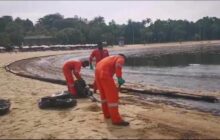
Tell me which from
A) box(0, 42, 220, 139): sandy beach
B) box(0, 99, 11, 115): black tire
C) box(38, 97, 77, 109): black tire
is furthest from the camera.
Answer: box(38, 97, 77, 109): black tire

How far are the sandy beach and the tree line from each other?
73336 millimetres

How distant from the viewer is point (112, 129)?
321 inches

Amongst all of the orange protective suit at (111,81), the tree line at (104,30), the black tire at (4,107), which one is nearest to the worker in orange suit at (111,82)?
the orange protective suit at (111,81)

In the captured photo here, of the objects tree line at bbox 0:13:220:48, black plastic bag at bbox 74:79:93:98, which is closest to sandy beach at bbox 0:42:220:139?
black plastic bag at bbox 74:79:93:98

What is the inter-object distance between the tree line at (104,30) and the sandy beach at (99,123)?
7334cm

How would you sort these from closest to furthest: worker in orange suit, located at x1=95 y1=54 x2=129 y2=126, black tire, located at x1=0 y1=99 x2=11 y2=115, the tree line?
worker in orange suit, located at x1=95 y1=54 x2=129 y2=126
black tire, located at x1=0 y1=99 x2=11 y2=115
the tree line

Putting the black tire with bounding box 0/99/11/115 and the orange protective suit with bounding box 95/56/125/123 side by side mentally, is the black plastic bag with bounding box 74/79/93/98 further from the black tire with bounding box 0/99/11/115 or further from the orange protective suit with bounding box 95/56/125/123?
the orange protective suit with bounding box 95/56/125/123

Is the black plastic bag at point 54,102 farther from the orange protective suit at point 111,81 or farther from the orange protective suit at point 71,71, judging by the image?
the orange protective suit at point 111,81

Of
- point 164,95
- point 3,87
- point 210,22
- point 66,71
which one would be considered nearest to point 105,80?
point 66,71

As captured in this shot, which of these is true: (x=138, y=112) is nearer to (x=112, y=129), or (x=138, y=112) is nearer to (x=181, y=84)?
(x=112, y=129)

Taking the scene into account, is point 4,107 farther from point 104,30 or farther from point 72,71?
point 104,30

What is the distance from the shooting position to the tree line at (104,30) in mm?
100181

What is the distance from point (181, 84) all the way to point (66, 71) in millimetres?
9531

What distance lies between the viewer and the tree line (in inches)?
3944
